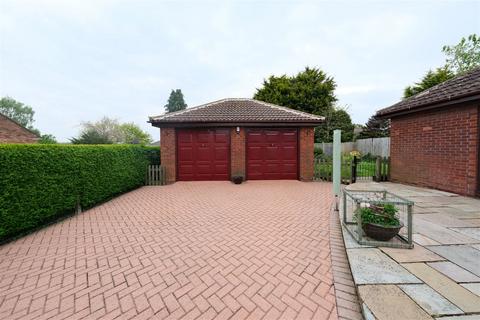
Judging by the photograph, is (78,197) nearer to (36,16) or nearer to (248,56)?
(36,16)

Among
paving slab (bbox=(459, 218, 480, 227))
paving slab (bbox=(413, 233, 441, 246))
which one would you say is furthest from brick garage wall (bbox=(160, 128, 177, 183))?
paving slab (bbox=(459, 218, 480, 227))

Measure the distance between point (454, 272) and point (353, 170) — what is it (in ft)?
23.1

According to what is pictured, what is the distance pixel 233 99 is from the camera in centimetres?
1214

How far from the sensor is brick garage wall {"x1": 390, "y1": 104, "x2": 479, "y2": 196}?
18.3 feet

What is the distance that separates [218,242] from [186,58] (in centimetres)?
1322

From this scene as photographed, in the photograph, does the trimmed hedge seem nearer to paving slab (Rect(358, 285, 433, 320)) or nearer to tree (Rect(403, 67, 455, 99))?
paving slab (Rect(358, 285, 433, 320))

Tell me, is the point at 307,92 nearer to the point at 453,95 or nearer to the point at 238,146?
the point at 238,146

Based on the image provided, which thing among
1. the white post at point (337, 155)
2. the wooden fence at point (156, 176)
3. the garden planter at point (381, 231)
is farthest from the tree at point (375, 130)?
the garden planter at point (381, 231)

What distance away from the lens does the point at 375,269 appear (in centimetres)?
229

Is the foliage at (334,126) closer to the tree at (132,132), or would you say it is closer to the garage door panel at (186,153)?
the garage door panel at (186,153)

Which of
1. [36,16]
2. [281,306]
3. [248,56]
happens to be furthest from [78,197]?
[248,56]

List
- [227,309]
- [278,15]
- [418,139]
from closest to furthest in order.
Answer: [227,309]
[418,139]
[278,15]

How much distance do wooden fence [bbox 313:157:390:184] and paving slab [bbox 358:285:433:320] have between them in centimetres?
757

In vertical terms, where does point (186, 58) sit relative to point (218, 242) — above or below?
above
